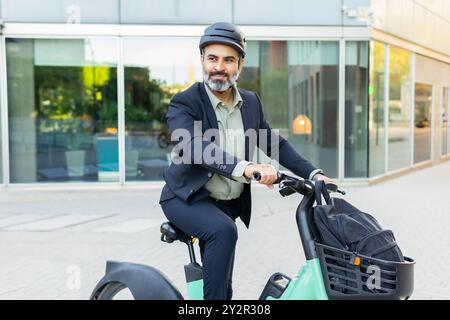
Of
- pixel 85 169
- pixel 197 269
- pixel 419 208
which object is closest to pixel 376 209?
pixel 419 208

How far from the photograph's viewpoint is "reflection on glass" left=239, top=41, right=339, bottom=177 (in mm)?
11766

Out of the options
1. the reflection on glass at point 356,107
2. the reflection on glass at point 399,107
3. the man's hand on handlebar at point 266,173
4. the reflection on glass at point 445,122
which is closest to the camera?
the man's hand on handlebar at point 266,173

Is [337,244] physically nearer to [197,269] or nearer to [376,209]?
[197,269]

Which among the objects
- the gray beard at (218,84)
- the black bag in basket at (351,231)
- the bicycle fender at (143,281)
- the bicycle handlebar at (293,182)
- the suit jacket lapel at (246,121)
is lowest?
the bicycle fender at (143,281)

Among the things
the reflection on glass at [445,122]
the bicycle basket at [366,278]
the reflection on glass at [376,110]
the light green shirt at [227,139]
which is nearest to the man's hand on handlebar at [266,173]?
the bicycle basket at [366,278]

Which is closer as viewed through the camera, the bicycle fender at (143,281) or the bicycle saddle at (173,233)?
the bicycle fender at (143,281)

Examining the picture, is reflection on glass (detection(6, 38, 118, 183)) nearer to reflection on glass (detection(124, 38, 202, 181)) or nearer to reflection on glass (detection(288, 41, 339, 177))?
reflection on glass (detection(124, 38, 202, 181))

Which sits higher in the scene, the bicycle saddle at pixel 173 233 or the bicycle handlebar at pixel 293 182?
the bicycle handlebar at pixel 293 182

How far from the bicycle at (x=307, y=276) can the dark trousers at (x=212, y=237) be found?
15 cm

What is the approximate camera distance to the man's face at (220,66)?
109 inches

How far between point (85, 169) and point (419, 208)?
648 centimetres

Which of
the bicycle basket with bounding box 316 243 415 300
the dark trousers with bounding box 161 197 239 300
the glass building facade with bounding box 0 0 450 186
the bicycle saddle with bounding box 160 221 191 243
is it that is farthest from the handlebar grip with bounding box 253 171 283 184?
the glass building facade with bounding box 0 0 450 186

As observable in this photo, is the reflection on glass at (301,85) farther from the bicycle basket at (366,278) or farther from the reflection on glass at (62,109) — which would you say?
the bicycle basket at (366,278)

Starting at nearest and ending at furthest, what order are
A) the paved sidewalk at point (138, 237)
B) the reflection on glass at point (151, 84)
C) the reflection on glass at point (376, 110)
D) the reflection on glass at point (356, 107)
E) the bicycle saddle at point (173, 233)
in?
the bicycle saddle at point (173, 233) → the paved sidewalk at point (138, 237) → the reflection on glass at point (151, 84) → the reflection on glass at point (356, 107) → the reflection on glass at point (376, 110)
